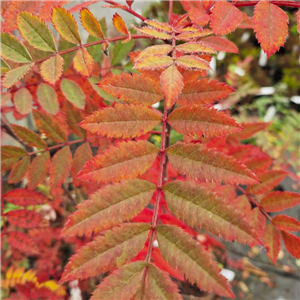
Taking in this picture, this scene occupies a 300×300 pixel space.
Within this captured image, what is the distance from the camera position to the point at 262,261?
200cm

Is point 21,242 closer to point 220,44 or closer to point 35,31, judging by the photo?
point 35,31

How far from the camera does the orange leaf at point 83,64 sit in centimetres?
56

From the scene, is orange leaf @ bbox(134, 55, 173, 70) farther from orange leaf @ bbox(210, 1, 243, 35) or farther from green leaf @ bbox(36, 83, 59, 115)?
green leaf @ bbox(36, 83, 59, 115)

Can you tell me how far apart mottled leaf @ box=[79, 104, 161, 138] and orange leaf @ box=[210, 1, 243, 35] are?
188 millimetres

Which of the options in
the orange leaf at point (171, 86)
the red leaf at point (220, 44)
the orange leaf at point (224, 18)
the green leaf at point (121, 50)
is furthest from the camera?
the green leaf at point (121, 50)

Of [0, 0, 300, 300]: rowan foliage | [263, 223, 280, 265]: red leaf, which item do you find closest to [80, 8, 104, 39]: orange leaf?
[0, 0, 300, 300]: rowan foliage

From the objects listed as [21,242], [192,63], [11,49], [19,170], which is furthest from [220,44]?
[21,242]

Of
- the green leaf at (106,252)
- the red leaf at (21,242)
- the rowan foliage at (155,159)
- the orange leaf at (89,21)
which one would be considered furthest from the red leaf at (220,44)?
the red leaf at (21,242)

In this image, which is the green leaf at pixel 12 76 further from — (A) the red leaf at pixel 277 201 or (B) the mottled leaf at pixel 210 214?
(A) the red leaf at pixel 277 201

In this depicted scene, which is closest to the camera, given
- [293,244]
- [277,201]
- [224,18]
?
[224,18]

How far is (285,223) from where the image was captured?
26.7 inches

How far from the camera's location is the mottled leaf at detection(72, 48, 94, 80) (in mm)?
561

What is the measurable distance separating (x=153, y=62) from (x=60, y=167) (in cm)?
47

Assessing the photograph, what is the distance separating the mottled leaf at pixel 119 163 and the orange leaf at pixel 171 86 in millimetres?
142
